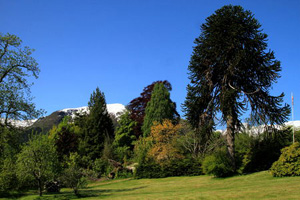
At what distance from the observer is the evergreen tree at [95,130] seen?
4325 centimetres

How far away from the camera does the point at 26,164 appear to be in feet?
63.5

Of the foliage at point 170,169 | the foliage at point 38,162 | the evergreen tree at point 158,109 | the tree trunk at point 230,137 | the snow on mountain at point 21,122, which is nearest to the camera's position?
the snow on mountain at point 21,122

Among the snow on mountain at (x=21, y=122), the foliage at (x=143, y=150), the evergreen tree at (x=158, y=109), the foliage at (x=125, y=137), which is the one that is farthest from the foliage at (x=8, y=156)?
the evergreen tree at (x=158, y=109)

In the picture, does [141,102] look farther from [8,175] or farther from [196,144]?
[8,175]

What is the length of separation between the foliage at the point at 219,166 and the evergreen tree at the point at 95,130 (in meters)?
21.8

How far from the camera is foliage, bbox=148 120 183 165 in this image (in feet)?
101

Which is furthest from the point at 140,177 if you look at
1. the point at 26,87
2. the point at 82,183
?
the point at 26,87

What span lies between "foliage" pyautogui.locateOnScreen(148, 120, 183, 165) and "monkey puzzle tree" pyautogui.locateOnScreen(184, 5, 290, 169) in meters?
7.15

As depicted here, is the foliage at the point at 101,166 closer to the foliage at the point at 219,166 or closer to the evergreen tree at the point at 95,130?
the evergreen tree at the point at 95,130

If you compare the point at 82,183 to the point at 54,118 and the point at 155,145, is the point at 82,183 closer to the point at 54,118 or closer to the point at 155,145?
the point at 155,145

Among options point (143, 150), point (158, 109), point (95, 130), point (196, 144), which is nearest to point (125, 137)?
point (95, 130)

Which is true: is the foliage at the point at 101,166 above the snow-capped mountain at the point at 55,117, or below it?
below

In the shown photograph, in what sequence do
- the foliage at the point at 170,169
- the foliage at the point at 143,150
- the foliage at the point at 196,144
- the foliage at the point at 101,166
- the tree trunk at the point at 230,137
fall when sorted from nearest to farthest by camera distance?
the tree trunk at the point at 230,137, the foliage at the point at 170,169, the foliage at the point at 196,144, the foliage at the point at 143,150, the foliage at the point at 101,166

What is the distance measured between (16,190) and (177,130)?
18.3 m
